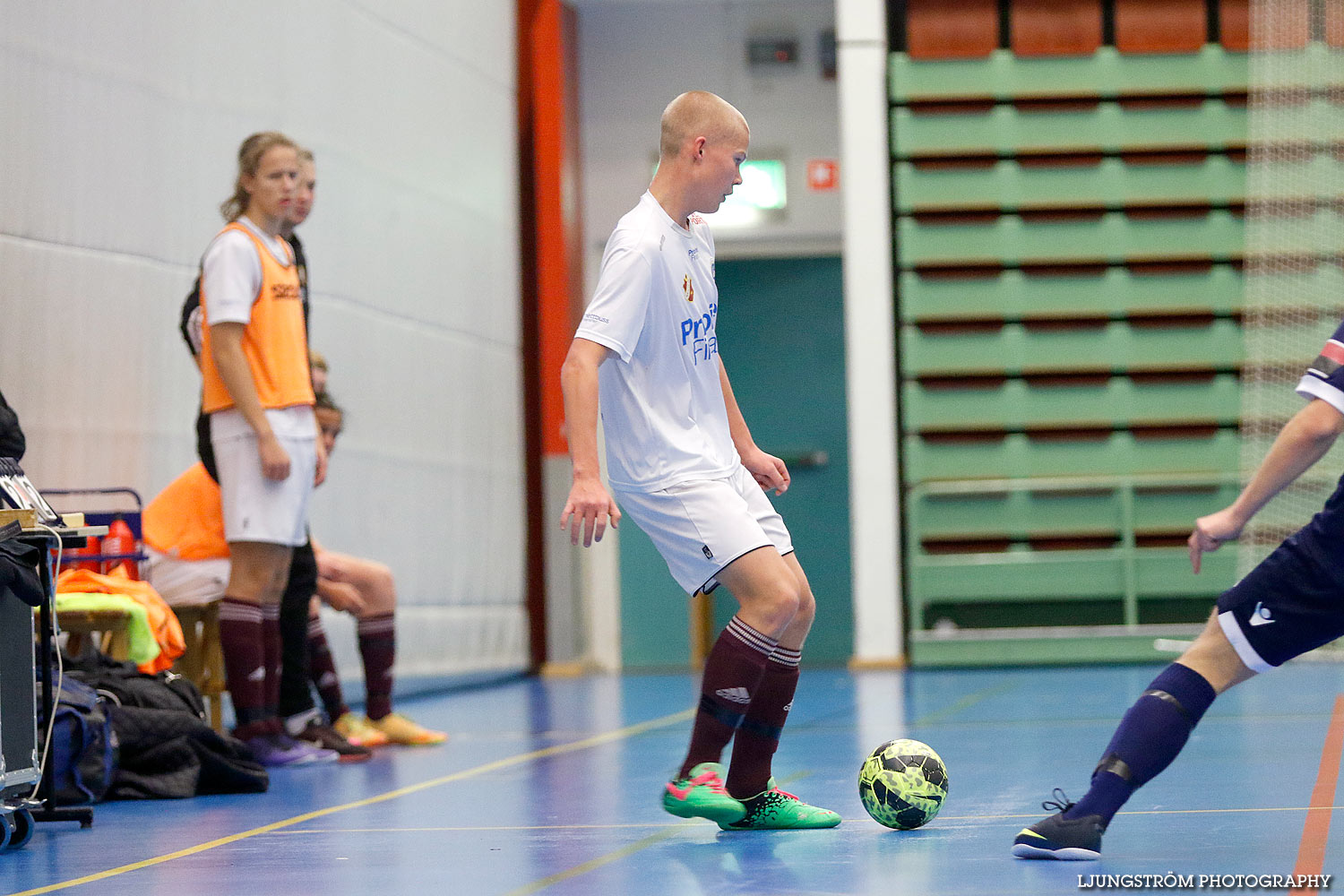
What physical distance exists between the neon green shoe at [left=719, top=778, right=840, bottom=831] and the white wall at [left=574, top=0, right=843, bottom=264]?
27.6 feet

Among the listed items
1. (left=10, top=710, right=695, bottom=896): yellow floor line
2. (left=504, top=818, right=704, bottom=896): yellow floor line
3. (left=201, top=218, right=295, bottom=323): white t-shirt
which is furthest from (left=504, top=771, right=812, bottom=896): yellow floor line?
(left=201, top=218, right=295, bottom=323): white t-shirt

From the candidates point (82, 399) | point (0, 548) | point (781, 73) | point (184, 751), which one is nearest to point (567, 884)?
point (0, 548)

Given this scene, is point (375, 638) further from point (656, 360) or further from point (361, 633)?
point (656, 360)

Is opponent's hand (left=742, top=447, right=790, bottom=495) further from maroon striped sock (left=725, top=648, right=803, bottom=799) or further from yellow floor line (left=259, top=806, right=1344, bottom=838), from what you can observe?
yellow floor line (left=259, top=806, right=1344, bottom=838)

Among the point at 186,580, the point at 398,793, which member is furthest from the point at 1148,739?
the point at 186,580

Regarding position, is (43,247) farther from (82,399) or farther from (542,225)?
(542,225)

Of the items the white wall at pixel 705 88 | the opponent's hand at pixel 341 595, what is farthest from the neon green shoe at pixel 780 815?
the white wall at pixel 705 88

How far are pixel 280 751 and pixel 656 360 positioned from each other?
2576 millimetres

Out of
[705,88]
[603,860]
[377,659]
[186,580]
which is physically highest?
[705,88]

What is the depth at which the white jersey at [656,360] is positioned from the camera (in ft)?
11.6

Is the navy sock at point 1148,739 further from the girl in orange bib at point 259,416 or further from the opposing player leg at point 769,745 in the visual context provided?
the girl in orange bib at point 259,416

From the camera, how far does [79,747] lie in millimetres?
4367

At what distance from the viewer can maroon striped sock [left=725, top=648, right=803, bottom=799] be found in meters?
3.60

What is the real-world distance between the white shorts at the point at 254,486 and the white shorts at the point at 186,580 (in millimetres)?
447
